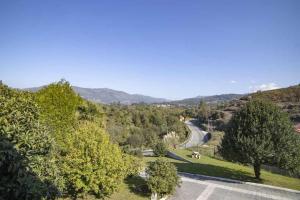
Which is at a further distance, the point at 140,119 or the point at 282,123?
the point at 140,119

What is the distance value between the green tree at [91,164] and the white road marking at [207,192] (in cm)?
688

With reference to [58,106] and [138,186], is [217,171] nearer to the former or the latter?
[138,186]

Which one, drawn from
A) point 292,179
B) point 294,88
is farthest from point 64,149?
point 294,88

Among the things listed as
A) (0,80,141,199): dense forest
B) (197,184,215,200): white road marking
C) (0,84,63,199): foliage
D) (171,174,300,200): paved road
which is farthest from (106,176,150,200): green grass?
(0,84,63,199): foliage

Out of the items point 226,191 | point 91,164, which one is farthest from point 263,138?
point 91,164

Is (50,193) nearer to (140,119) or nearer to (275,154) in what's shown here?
(275,154)

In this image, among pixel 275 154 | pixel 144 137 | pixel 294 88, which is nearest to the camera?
pixel 275 154

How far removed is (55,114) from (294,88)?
101882mm

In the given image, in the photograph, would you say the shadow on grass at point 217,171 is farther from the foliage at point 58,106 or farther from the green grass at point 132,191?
the foliage at point 58,106

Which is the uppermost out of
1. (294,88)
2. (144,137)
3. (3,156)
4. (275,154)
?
(294,88)

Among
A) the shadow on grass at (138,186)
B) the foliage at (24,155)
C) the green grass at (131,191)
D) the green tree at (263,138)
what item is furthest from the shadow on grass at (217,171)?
the foliage at (24,155)

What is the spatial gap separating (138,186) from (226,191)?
6.67 m

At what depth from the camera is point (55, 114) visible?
780 inches

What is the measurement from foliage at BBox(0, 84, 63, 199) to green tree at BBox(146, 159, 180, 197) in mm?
7896
